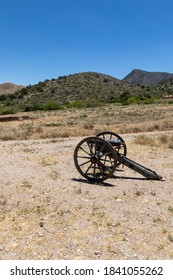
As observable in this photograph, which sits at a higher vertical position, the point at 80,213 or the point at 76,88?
the point at 76,88

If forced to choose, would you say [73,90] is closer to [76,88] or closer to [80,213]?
[76,88]

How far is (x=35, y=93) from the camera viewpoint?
75500mm

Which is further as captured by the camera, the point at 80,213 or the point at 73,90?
the point at 73,90

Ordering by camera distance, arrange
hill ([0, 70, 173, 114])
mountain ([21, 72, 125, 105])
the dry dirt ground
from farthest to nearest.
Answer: mountain ([21, 72, 125, 105])
hill ([0, 70, 173, 114])
the dry dirt ground

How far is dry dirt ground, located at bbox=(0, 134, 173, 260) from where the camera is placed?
467 centimetres

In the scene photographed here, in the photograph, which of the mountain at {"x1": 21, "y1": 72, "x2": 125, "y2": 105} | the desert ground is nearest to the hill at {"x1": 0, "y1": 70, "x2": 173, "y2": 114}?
the mountain at {"x1": 21, "y1": 72, "x2": 125, "y2": 105}

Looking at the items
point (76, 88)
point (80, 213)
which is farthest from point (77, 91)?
point (80, 213)

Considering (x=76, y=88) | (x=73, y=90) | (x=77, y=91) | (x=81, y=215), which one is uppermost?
(x=76, y=88)

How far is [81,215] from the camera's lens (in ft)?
19.2

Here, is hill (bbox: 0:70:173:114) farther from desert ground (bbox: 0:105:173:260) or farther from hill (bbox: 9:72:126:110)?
desert ground (bbox: 0:105:173:260)

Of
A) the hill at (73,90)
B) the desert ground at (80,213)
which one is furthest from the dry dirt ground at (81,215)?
the hill at (73,90)
